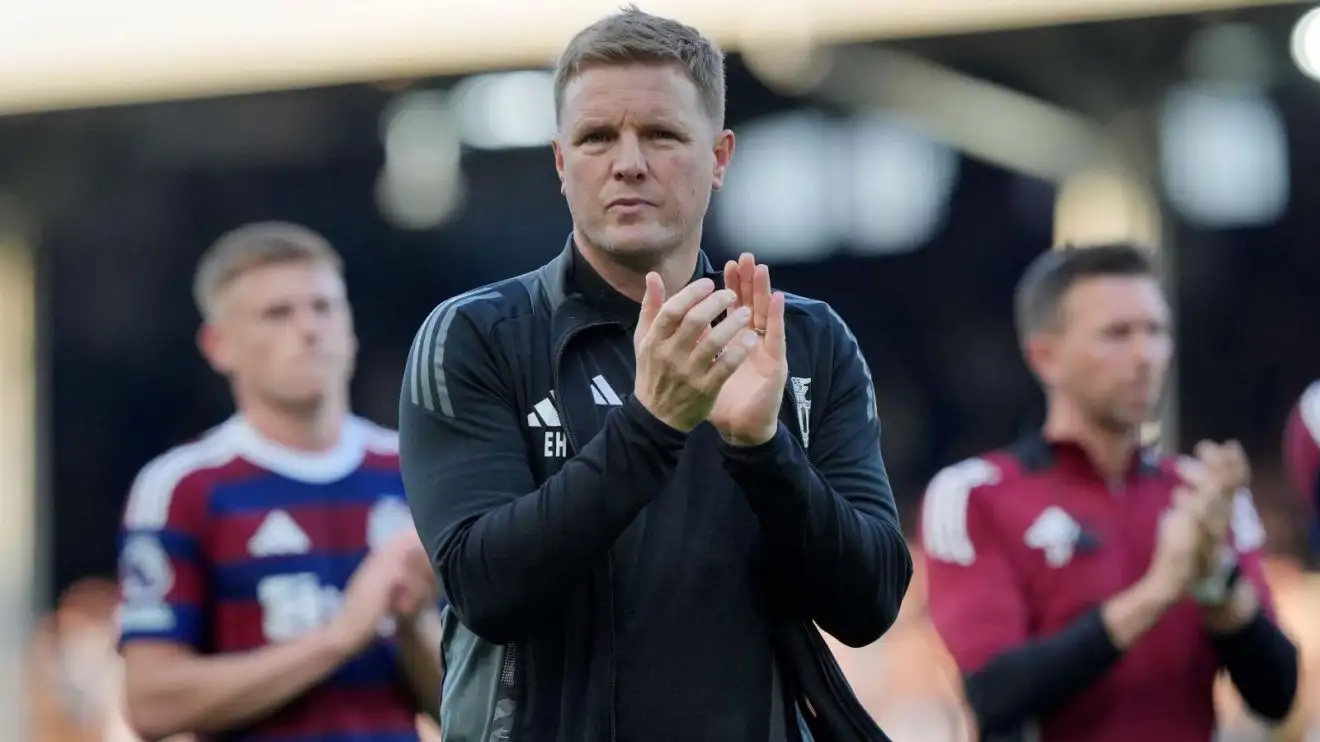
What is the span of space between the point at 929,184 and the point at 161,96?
7.16 feet

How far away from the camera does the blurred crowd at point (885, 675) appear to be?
4.15 meters

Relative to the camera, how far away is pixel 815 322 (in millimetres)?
2086

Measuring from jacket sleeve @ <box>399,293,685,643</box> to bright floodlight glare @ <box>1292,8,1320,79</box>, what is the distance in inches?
128

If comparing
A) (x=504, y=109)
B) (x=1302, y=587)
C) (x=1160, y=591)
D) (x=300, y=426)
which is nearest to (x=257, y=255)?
(x=300, y=426)

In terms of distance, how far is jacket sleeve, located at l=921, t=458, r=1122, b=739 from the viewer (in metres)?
3.42

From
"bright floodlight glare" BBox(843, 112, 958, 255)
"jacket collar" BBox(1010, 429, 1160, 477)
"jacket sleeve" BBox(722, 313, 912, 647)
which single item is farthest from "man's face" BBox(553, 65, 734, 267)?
"bright floodlight glare" BBox(843, 112, 958, 255)

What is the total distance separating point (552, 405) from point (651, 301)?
201 millimetres

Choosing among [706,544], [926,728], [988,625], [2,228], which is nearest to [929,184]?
[926,728]

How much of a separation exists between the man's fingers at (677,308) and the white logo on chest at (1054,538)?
1995 mm

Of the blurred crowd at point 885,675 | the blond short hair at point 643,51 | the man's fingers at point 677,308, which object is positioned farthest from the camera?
the blurred crowd at point 885,675

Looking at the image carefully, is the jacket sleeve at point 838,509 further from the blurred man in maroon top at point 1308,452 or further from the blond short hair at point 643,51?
the blurred man in maroon top at point 1308,452

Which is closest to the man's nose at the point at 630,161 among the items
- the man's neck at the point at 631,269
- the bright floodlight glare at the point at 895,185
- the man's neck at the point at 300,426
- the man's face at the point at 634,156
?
the man's face at the point at 634,156

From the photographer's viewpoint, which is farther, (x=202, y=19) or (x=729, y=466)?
(x=202, y=19)

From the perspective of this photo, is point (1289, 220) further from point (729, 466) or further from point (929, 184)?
point (729, 466)
